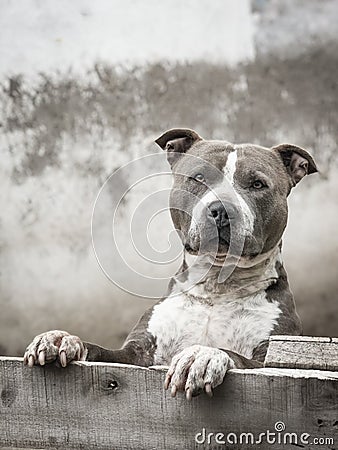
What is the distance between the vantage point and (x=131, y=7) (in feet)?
16.1

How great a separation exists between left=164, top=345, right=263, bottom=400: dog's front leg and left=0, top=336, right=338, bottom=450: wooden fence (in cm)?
2

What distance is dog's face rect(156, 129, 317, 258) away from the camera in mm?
2662

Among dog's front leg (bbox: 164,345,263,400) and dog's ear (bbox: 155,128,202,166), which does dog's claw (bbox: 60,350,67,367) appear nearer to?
dog's front leg (bbox: 164,345,263,400)

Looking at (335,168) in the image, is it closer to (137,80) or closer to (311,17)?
(311,17)

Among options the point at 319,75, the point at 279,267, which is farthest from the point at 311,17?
the point at 279,267

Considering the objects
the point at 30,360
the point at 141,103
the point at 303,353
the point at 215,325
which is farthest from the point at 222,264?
the point at 141,103

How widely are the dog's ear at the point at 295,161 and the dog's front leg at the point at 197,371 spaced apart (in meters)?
1.22

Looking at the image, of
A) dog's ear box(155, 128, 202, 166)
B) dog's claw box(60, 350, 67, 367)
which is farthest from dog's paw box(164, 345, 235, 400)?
dog's ear box(155, 128, 202, 166)

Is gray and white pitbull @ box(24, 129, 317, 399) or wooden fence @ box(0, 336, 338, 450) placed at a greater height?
gray and white pitbull @ box(24, 129, 317, 399)

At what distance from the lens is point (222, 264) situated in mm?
2820

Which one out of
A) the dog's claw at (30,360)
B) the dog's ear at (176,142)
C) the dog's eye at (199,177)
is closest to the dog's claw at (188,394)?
the dog's claw at (30,360)

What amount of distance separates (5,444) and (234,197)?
1125mm

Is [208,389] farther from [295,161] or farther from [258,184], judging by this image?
[295,161]

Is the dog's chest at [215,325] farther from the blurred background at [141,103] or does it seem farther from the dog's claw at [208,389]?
the blurred background at [141,103]
